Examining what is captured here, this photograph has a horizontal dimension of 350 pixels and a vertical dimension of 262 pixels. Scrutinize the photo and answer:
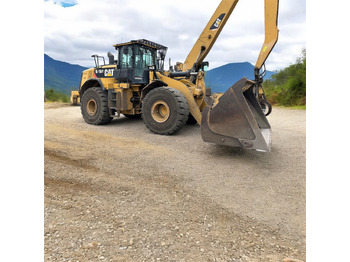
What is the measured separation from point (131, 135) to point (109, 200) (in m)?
3.37

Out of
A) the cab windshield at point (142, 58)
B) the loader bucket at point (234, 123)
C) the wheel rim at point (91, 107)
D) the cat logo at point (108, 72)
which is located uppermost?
the cab windshield at point (142, 58)

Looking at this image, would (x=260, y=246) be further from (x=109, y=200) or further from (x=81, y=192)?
(x=81, y=192)

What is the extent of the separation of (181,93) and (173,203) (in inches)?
140

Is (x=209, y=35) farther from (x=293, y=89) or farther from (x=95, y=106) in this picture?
(x=293, y=89)

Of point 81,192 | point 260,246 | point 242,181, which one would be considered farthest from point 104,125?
point 260,246

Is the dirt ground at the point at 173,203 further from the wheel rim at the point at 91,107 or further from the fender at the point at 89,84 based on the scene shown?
the fender at the point at 89,84

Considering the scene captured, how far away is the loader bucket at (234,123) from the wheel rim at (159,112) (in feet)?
6.39

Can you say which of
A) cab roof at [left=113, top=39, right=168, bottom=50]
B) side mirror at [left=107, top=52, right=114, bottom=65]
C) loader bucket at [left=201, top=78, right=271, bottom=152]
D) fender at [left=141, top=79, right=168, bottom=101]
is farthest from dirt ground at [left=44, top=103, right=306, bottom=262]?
side mirror at [left=107, top=52, right=114, bottom=65]

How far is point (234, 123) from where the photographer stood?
382cm

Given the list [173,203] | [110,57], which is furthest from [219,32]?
[173,203]

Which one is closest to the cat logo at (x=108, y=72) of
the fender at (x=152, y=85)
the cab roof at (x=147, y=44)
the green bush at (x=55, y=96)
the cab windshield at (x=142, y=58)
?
the cab roof at (x=147, y=44)

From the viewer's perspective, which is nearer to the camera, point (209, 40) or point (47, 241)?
point (47, 241)

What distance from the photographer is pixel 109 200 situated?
2.65m

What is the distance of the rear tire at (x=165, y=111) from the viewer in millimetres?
5535
